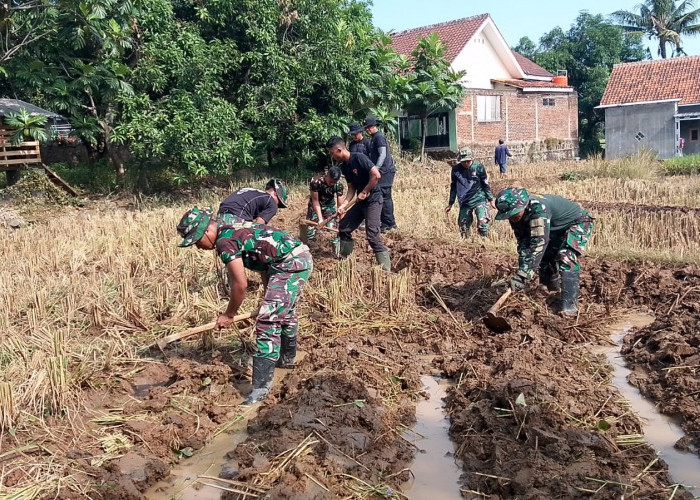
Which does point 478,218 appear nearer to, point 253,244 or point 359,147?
point 359,147

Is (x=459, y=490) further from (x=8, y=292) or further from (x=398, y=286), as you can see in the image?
(x=8, y=292)

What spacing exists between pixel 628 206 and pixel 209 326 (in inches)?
350

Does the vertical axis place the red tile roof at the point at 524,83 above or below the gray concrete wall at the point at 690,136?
above

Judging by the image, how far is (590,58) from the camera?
35.4 meters

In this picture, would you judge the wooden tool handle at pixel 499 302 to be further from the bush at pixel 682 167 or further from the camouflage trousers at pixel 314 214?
the bush at pixel 682 167

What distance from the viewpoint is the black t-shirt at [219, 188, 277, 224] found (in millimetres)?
6125

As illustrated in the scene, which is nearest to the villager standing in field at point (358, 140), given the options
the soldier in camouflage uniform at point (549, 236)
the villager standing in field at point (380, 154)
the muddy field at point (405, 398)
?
the villager standing in field at point (380, 154)

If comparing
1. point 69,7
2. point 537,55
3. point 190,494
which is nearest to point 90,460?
point 190,494

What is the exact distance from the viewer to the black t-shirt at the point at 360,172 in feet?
24.3

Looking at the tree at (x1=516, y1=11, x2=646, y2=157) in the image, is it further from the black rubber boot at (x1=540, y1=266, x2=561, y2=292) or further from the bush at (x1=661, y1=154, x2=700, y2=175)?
the black rubber boot at (x1=540, y1=266, x2=561, y2=292)

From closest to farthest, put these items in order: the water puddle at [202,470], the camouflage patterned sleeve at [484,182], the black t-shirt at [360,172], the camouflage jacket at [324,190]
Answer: the water puddle at [202,470] < the black t-shirt at [360,172] < the camouflage jacket at [324,190] < the camouflage patterned sleeve at [484,182]

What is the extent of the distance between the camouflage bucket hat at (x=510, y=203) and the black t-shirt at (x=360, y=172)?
6.71 ft

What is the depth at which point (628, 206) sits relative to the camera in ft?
36.7

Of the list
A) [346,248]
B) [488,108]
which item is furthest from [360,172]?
[488,108]
